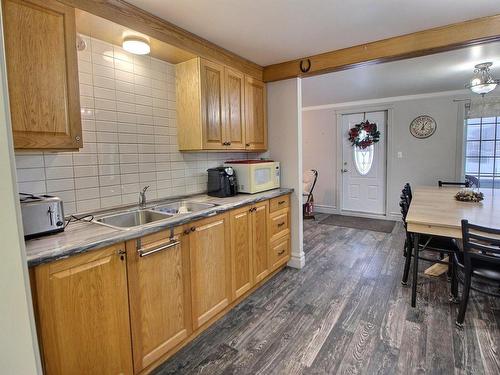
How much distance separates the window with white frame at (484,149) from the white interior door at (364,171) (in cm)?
126

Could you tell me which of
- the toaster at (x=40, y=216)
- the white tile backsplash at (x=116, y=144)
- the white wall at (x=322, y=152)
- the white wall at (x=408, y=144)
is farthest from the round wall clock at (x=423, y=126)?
the toaster at (x=40, y=216)

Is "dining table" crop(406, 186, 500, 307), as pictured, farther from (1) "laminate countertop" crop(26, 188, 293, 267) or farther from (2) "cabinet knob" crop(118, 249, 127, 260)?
(2) "cabinet knob" crop(118, 249, 127, 260)

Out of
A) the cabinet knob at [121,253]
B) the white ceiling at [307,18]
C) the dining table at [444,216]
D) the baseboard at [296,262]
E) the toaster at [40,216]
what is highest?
the white ceiling at [307,18]

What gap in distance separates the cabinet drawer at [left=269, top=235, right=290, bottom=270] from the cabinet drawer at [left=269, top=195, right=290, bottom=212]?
34 centimetres

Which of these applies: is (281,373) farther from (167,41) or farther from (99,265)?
(167,41)

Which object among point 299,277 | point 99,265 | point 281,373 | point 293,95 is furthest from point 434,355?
point 293,95

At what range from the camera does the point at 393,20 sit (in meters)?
2.01

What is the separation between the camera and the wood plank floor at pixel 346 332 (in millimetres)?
1736

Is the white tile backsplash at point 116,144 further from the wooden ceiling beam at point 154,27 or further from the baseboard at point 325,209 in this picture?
the baseboard at point 325,209

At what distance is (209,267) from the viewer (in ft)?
6.75

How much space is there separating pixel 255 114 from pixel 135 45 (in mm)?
1403

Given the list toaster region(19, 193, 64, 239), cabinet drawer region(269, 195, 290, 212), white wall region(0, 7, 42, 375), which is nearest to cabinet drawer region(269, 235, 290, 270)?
cabinet drawer region(269, 195, 290, 212)

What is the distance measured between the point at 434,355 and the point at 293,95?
8.09 feet

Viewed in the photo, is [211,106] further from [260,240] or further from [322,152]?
[322,152]
